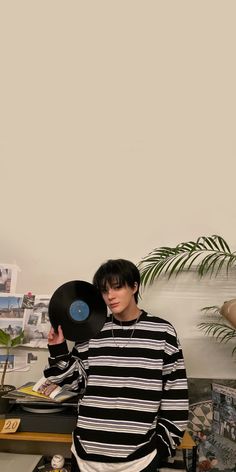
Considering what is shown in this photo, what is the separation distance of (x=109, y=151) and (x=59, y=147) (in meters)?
0.26

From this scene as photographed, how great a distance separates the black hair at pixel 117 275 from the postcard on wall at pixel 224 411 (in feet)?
2.50

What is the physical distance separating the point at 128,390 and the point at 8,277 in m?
0.90

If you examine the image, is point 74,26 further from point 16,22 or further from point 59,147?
point 59,147

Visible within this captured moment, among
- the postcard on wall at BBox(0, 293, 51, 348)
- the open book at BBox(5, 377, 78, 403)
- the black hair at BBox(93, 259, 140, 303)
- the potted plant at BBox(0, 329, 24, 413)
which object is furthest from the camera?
the postcard on wall at BBox(0, 293, 51, 348)

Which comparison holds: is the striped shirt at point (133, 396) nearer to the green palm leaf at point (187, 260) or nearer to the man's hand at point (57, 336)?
the man's hand at point (57, 336)

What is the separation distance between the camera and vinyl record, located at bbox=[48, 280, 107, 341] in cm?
142

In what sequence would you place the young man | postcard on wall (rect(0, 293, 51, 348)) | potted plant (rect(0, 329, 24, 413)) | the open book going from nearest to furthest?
the young man → the open book → potted plant (rect(0, 329, 24, 413)) → postcard on wall (rect(0, 293, 51, 348))

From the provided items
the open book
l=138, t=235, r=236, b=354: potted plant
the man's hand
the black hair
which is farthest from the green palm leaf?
the open book

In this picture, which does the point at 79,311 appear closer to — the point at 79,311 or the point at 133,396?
the point at 79,311

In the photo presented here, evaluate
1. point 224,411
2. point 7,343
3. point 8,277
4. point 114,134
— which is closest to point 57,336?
point 7,343

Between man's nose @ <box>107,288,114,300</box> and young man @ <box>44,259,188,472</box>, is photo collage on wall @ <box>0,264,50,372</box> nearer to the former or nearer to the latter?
young man @ <box>44,259,188,472</box>

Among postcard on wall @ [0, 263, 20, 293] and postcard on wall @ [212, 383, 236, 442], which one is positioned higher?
postcard on wall @ [0, 263, 20, 293]

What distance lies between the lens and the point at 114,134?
1899mm

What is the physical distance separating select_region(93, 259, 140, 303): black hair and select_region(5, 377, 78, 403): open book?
49 cm
